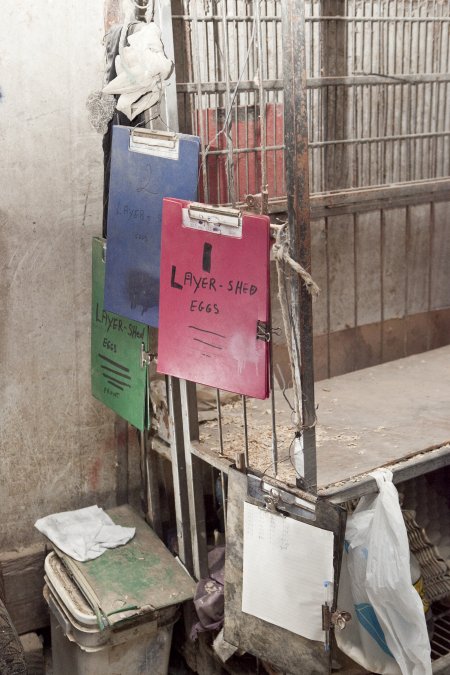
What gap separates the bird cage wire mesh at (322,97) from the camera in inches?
157

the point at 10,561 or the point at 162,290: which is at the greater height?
the point at 162,290

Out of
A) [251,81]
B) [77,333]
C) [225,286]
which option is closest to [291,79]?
[225,286]

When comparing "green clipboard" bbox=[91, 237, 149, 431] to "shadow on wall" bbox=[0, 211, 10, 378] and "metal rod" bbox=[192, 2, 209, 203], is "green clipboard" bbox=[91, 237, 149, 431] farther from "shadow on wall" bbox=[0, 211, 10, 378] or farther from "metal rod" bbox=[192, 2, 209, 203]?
"metal rod" bbox=[192, 2, 209, 203]

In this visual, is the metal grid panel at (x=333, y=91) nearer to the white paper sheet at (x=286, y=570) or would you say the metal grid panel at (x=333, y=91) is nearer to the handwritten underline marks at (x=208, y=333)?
the handwritten underline marks at (x=208, y=333)

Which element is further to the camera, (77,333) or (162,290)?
(77,333)

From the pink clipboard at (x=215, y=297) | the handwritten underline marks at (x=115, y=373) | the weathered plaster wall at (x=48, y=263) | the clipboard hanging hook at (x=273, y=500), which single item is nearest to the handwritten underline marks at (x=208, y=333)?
the pink clipboard at (x=215, y=297)

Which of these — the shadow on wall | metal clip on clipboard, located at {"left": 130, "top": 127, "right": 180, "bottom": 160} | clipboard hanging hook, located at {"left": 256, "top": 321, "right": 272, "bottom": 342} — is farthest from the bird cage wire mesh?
the shadow on wall

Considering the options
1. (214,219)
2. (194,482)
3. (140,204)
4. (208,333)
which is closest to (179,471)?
(194,482)

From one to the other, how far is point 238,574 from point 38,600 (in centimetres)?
143

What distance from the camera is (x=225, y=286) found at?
319 centimetres

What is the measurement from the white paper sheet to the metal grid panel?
1.44 metres

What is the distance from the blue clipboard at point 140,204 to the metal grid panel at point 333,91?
1.38 ft

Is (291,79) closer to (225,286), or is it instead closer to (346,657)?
(225,286)

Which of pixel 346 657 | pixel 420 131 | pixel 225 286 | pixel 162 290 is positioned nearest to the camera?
pixel 225 286
